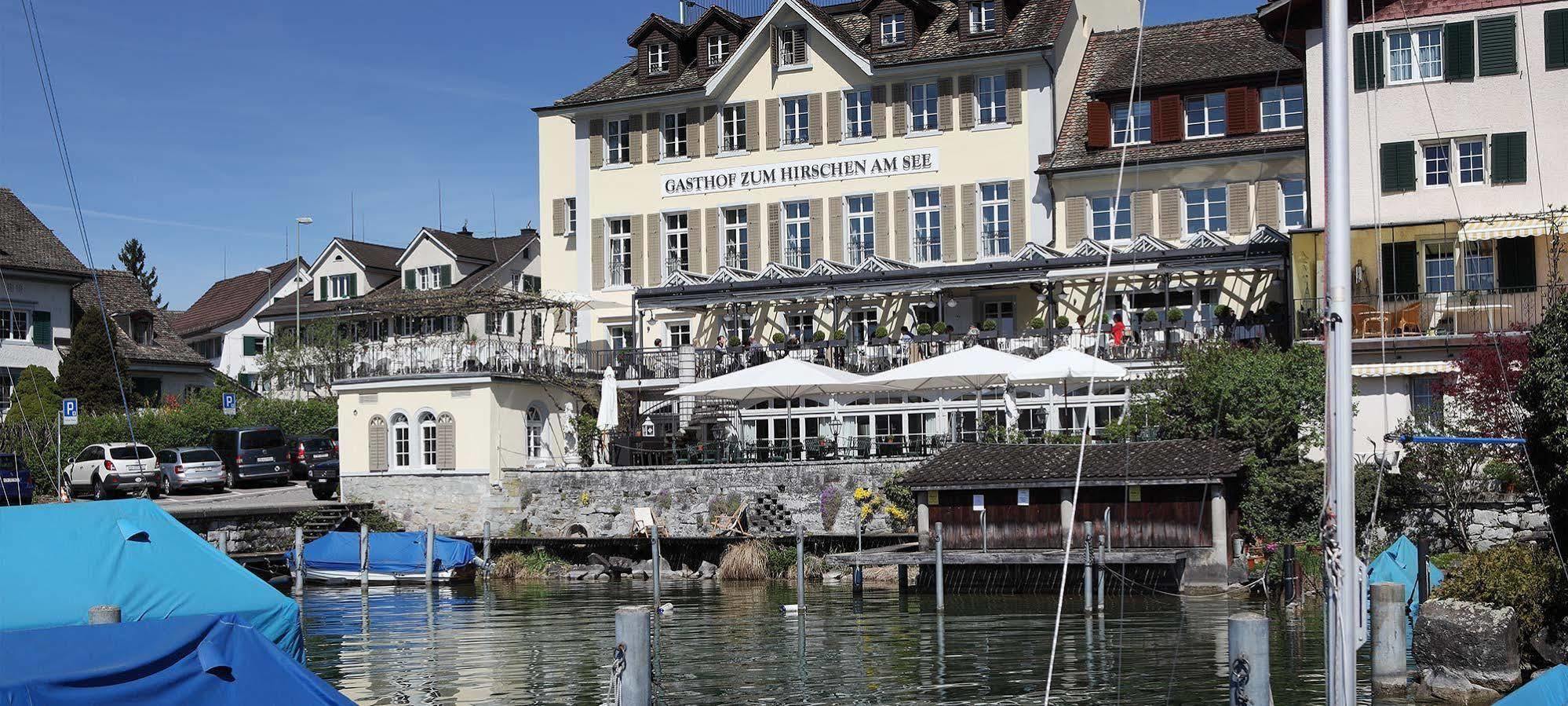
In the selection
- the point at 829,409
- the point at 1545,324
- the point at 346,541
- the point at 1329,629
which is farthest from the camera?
the point at 829,409

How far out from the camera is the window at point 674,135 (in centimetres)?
5431

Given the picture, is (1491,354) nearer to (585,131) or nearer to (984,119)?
(984,119)

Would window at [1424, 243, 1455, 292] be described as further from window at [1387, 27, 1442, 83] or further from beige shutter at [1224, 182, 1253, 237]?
beige shutter at [1224, 182, 1253, 237]

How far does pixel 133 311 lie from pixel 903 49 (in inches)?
1420

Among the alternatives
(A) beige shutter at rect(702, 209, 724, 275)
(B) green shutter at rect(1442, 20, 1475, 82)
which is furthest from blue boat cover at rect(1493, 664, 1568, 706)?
(A) beige shutter at rect(702, 209, 724, 275)

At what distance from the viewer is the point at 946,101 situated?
50.4 m

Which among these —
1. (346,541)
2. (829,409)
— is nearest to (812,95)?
(829,409)

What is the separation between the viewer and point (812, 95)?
52.3m

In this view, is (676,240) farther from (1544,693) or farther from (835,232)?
(1544,693)

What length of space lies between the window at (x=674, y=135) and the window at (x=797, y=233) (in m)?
4.17

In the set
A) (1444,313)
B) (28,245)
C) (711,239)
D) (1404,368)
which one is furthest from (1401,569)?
(28,245)

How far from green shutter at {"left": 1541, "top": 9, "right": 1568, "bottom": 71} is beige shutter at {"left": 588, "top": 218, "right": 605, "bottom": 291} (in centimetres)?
2859

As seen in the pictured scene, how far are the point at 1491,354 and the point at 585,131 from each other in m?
30.7

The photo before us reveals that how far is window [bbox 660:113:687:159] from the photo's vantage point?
178ft
